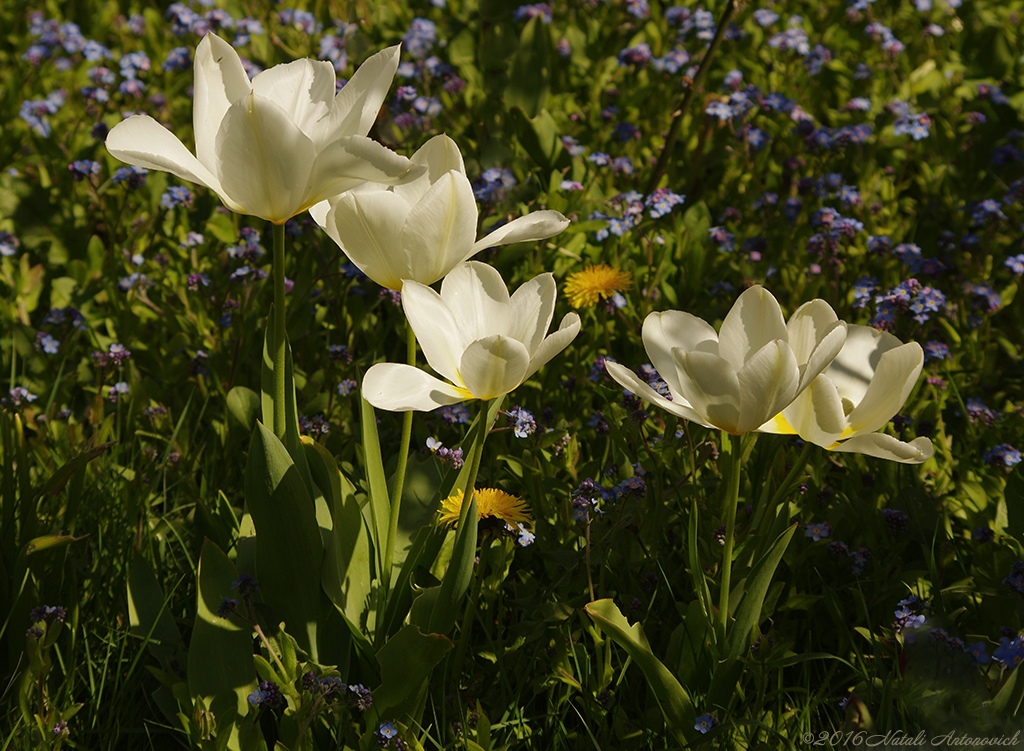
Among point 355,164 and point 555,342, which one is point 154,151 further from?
point 555,342

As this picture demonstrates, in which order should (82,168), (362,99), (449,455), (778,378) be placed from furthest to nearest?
1. (82,168)
2. (449,455)
3. (362,99)
4. (778,378)

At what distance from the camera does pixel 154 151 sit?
3.65 feet

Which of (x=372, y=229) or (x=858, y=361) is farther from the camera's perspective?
(x=858, y=361)

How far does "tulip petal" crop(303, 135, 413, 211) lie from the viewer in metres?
1.02

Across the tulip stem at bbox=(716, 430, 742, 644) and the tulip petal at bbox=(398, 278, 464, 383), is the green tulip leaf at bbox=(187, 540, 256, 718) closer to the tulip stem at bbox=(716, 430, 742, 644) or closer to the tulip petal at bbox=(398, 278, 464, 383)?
the tulip petal at bbox=(398, 278, 464, 383)

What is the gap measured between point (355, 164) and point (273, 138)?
100 mm

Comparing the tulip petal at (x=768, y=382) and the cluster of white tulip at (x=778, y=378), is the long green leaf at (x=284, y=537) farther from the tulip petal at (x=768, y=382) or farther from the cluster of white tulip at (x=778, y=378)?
the tulip petal at (x=768, y=382)

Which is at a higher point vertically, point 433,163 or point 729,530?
point 433,163

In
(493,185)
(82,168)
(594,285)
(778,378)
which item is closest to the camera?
(778,378)

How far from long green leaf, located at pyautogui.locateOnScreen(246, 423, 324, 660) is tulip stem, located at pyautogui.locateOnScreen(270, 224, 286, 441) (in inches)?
3.0

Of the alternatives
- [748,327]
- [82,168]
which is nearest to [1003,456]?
[748,327]

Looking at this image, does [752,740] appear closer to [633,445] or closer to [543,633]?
[543,633]

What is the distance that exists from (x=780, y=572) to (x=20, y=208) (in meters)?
2.36

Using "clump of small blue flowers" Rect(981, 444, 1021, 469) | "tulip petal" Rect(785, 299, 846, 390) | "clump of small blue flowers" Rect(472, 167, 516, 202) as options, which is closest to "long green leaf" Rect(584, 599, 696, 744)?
"tulip petal" Rect(785, 299, 846, 390)
